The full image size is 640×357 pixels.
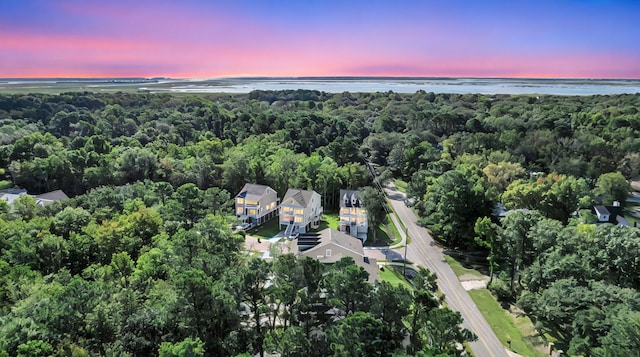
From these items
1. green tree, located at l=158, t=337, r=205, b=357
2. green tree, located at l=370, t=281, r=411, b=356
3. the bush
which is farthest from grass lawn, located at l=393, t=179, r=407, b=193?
green tree, located at l=158, t=337, r=205, b=357

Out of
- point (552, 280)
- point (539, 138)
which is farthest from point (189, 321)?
point (539, 138)

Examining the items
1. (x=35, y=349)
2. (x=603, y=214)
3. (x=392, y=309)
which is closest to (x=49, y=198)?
(x=35, y=349)

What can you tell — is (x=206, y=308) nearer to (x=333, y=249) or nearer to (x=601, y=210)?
(x=333, y=249)

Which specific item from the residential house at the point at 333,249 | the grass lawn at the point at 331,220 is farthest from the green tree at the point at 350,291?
the grass lawn at the point at 331,220

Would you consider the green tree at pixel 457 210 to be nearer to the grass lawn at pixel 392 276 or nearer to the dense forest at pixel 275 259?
the dense forest at pixel 275 259

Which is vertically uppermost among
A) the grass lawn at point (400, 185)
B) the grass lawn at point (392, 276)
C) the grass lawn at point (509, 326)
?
the grass lawn at point (400, 185)

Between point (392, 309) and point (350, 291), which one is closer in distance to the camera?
point (392, 309)
